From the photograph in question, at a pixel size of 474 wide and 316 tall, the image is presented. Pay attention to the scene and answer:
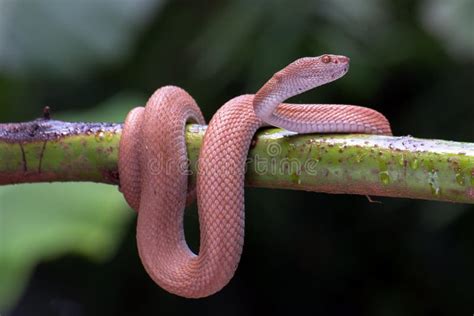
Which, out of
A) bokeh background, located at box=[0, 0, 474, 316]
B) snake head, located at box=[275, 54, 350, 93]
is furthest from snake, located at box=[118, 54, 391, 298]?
bokeh background, located at box=[0, 0, 474, 316]

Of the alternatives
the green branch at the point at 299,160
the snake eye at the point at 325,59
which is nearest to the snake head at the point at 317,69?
the snake eye at the point at 325,59

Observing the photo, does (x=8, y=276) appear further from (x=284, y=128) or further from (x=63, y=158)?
(x=284, y=128)

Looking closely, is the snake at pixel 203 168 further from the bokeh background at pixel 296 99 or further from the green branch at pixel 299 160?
the bokeh background at pixel 296 99

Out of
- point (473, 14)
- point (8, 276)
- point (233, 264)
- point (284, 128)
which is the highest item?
point (473, 14)

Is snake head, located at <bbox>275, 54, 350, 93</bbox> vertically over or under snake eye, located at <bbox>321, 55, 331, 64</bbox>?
under

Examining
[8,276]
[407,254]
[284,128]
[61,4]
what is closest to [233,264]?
[284,128]

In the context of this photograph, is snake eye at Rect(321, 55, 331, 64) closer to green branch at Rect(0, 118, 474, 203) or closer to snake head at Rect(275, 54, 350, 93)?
snake head at Rect(275, 54, 350, 93)

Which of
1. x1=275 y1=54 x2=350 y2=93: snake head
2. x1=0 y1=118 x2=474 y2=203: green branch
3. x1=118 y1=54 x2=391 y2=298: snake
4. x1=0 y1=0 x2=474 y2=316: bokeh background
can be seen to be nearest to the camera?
x1=0 y1=118 x2=474 y2=203: green branch
